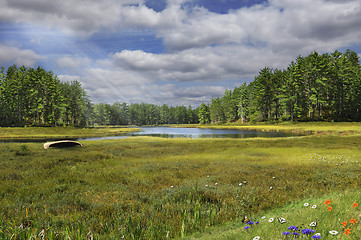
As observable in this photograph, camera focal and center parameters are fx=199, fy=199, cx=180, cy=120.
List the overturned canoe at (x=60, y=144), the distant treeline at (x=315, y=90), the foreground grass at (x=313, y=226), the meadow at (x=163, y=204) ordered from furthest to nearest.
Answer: the distant treeline at (x=315, y=90) < the overturned canoe at (x=60, y=144) < the meadow at (x=163, y=204) < the foreground grass at (x=313, y=226)

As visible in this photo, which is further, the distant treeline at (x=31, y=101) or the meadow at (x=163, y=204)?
the distant treeline at (x=31, y=101)

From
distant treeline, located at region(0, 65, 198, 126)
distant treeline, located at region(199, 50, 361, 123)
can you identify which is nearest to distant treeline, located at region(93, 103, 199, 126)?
distant treeline, located at region(0, 65, 198, 126)

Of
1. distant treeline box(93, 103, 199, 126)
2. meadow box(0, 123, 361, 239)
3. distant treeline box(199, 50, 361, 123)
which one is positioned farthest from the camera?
distant treeline box(93, 103, 199, 126)

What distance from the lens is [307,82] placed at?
79.9 meters

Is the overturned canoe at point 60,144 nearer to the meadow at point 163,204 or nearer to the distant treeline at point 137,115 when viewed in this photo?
the meadow at point 163,204

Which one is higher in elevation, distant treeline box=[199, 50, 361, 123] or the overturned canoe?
distant treeline box=[199, 50, 361, 123]

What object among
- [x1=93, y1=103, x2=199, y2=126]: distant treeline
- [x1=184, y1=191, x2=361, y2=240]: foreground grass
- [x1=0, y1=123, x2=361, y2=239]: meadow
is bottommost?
[x1=0, y1=123, x2=361, y2=239]: meadow

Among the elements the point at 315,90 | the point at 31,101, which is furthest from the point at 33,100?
the point at 315,90

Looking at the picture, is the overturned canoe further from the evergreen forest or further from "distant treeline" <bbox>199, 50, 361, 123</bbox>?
"distant treeline" <bbox>199, 50, 361, 123</bbox>

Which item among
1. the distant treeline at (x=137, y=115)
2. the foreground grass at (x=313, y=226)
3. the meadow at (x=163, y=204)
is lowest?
the meadow at (x=163, y=204)

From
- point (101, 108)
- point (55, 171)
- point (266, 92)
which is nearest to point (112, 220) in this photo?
point (55, 171)

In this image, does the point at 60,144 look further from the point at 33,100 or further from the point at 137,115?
the point at 137,115

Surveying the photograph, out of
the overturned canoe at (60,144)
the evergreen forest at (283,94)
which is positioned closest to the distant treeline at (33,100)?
the evergreen forest at (283,94)

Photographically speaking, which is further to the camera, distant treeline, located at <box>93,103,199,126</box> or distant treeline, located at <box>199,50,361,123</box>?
distant treeline, located at <box>93,103,199,126</box>
